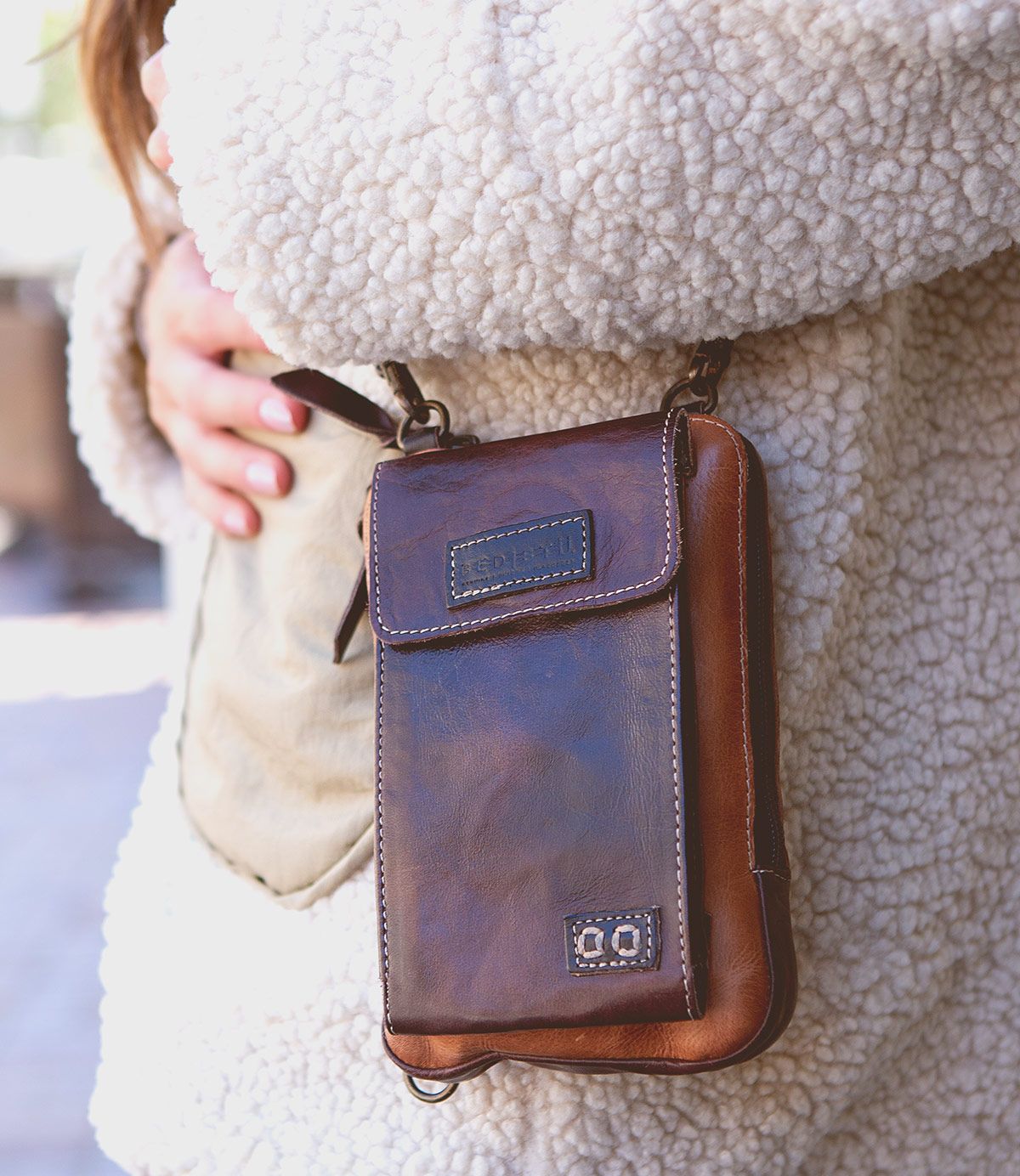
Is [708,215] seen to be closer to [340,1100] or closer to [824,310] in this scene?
[824,310]

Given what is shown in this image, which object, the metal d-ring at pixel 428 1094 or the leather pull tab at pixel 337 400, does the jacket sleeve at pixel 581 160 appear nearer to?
the leather pull tab at pixel 337 400

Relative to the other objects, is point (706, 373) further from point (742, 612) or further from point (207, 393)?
point (207, 393)

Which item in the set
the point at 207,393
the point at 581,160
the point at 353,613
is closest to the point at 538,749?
the point at 353,613

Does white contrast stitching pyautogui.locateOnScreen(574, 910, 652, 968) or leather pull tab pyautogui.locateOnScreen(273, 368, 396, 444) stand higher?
leather pull tab pyautogui.locateOnScreen(273, 368, 396, 444)

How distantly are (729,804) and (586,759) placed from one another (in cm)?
7

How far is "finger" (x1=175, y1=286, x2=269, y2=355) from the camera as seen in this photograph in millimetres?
866

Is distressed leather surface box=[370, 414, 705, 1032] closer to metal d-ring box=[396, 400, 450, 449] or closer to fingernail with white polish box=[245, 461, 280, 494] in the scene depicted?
metal d-ring box=[396, 400, 450, 449]

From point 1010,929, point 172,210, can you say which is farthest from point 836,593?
point 172,210

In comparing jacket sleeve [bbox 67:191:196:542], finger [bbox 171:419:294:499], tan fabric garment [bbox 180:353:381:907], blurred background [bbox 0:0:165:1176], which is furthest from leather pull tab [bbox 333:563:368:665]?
blurred background [bbox 0:0:165:1176]

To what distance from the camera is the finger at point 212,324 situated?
2.84 ft

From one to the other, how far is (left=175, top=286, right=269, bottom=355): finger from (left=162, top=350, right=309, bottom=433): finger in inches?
0.5

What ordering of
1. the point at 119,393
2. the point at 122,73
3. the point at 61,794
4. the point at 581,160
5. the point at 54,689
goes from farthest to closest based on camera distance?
the point at 54,689, the point at 61,794, the point at 119,393, the point at 122,73, the point at 581,160

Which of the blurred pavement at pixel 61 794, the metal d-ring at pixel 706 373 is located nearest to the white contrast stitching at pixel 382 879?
the metal d-ring at pixel 706 373

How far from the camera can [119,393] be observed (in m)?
1.07
